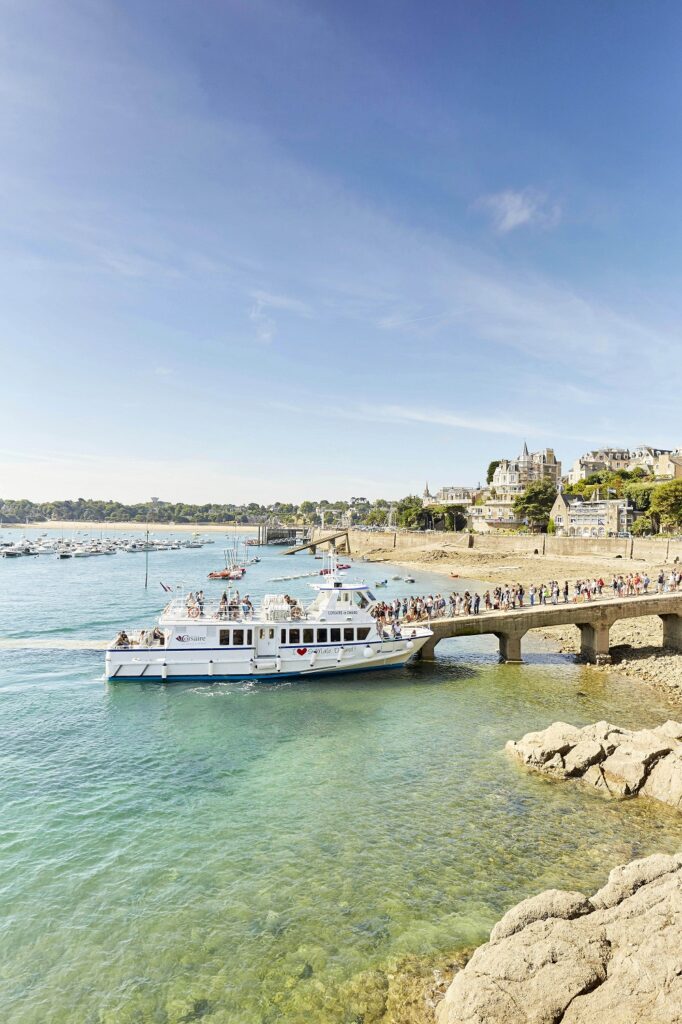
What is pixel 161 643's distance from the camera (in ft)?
110

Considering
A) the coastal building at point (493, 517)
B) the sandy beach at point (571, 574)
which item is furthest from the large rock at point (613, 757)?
the coastal building at point (493, 517)

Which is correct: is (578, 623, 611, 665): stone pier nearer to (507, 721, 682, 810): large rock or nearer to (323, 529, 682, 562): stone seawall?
(507, 721, 682, 810): large rock

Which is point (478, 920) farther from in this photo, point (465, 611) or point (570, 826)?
point (465, 611)

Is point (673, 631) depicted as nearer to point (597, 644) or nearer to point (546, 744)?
point (597, 644)

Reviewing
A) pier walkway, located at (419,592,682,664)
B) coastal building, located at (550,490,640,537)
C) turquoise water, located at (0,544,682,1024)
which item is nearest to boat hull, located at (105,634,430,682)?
turquoise water, located at (0,544,682,1024)

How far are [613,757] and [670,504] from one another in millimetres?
93159

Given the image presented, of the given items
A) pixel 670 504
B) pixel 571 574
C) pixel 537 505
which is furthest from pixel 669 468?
pixel 571 574

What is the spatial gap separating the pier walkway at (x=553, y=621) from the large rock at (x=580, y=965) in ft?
81.9

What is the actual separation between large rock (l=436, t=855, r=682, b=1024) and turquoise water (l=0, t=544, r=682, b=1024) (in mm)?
2313

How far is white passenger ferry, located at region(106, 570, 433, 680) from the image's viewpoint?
3269cm

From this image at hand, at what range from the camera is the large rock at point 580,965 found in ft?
28.5

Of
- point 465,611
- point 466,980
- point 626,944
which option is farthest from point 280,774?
point 465,611

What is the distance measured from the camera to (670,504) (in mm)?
100938

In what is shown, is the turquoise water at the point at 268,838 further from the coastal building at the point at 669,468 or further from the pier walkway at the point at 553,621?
the coastal building at the point at 669,468
